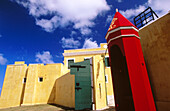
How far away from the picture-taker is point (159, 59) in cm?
520

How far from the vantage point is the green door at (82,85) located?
824cm

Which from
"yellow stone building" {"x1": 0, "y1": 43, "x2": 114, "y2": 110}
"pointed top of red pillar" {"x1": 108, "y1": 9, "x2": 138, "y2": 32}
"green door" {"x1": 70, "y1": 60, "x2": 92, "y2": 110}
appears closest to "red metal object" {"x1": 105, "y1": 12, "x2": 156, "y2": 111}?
"pointed top of red pillar" {"x1": 108, "y1": 9, "x2": 138, "y2": 32}

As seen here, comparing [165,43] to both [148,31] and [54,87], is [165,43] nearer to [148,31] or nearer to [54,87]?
[148,31]

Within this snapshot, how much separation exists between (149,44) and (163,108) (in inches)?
123

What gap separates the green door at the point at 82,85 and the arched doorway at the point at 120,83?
139 inches

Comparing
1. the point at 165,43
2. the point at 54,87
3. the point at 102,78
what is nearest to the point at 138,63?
the point at 165,43

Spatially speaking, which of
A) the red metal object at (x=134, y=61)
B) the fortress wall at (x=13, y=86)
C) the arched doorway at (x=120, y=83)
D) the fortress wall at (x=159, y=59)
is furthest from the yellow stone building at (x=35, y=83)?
the red metal object at (x=134, y=61)

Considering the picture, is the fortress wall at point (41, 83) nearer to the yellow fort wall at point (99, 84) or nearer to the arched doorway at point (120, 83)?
the yellow fort wall at point (99, 84)

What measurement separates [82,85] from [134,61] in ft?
17.2

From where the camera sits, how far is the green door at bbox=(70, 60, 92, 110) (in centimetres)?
824

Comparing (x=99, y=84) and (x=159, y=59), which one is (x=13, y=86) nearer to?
(x=99, y=84)

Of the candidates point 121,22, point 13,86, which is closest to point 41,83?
point 13,86

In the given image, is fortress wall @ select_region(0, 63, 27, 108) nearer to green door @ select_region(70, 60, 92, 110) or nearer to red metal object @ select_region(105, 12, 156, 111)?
green door @ select_region(70, 60, 92, 110)

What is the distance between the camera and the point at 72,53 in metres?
17.2
